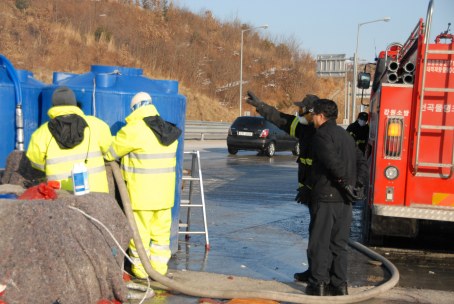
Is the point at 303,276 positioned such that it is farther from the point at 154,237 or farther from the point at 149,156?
the point at 149,156

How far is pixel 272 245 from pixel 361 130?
12.7ft

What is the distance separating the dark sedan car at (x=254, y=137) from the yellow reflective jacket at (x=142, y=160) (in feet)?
49.1

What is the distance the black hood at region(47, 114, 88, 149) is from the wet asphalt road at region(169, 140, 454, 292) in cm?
194

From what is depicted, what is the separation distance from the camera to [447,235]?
7.14 m

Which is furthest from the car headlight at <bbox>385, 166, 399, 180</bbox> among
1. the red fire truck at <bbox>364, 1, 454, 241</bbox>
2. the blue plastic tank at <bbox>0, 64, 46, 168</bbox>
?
the blue plastic tank at <bbox>0, 64, 46, 168</bbox>

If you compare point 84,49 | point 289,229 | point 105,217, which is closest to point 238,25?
point 84,49

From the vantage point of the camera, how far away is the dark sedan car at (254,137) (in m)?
19.3

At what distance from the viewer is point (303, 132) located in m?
4.96

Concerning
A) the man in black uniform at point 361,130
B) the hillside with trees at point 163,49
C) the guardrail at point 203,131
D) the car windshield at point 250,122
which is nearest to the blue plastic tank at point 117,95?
the man in black uniform at point 361,130

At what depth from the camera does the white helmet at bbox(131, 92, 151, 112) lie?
14.6ft

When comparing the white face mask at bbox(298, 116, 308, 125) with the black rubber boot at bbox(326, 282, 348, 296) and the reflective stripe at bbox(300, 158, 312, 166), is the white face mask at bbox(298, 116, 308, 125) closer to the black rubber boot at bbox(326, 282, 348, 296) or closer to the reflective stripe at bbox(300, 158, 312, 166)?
the reflective stripe at bbox(300, 158, 312, 166)

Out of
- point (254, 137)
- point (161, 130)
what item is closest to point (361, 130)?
point (161, 130)

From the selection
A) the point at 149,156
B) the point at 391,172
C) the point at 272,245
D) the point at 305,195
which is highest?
the point at 149,156

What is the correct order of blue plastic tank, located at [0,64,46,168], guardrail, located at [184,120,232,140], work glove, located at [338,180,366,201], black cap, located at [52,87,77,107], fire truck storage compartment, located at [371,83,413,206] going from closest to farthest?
1. black cap, located at [52,87,77,107]
2. work glove, located at [338,180,366,201]
3. blue plastic tank, located at [0,64,46,168]
4. fire truck storage compartment, located at [371,83,413,206]
5. guardrail, located at [184,120,232,140]
